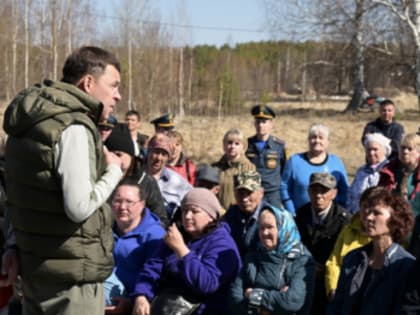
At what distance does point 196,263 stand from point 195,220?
361 mm

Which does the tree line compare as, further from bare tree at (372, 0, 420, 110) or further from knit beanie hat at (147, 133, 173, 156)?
knit beanie hat at (147, 133, 173, 156)

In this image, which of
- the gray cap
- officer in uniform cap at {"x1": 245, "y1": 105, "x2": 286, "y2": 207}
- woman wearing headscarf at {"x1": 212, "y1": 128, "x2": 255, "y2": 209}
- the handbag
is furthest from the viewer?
officer in uniform cap at {"x1": 245, "y1": 105, "x2": 286, "y2": 207}

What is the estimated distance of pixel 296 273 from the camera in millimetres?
3783

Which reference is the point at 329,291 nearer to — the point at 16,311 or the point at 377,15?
the point at 16,311

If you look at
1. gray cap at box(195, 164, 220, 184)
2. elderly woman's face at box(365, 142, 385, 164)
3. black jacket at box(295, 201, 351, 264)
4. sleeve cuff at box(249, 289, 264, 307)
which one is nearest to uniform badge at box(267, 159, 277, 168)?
gray cap at box(195, 164, 220, 184)

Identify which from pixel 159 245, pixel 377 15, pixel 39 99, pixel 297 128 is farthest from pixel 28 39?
pixel 39 99

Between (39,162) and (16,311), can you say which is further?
(16,311)

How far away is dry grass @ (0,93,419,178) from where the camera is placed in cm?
1665

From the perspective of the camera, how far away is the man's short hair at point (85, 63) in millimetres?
2545

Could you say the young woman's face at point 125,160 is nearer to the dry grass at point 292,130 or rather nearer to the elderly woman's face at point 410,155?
the elderly woman's face at point 410,155

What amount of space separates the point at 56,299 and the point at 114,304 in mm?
1615

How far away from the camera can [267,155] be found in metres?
6.37

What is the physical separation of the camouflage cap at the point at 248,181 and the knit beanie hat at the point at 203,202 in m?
0.56

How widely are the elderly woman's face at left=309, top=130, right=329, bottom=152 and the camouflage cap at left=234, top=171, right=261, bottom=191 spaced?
1.13m
